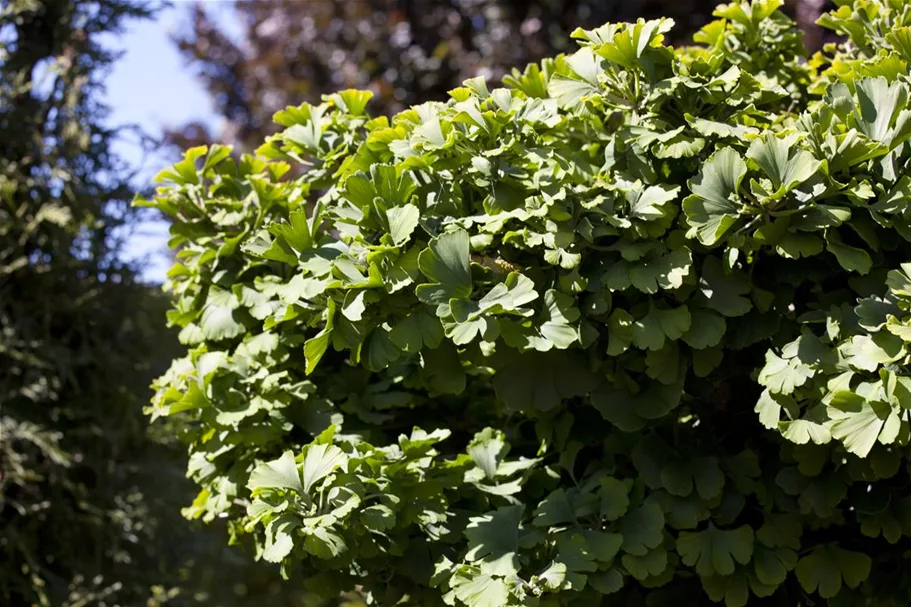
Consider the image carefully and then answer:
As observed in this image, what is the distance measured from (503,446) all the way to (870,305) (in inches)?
28.5

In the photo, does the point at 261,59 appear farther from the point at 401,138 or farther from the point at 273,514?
the point at 273,514

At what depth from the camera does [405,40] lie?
5.07m

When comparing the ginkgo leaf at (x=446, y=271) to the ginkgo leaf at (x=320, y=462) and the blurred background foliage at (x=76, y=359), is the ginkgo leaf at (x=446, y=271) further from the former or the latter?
the blurred background foliage at (x=76, y=359)

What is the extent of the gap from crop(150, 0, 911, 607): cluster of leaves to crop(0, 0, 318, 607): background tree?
127 centimetres

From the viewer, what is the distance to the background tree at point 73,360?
2.96m

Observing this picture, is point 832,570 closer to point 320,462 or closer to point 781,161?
point 781,161

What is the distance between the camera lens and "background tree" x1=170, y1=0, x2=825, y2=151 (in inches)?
187

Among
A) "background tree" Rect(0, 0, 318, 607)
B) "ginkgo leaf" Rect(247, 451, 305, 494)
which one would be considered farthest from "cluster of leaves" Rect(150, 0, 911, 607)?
"background tree" Rect(0, 0, 318, 607)

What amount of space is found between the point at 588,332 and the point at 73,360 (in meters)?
2.08

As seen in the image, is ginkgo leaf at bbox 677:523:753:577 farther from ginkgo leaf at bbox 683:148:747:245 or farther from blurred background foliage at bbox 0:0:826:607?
blurred background foliage at bbox 0:0:826:607

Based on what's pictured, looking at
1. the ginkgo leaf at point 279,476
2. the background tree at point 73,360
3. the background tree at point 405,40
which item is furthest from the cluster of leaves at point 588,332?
the background tree at point 405,40

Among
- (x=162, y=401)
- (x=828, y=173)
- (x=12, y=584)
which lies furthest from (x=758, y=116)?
(x=12, y=584)

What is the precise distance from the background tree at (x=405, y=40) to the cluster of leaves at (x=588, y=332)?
2.89 m


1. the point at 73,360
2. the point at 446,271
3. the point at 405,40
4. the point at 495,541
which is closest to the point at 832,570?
the point at 495,541
